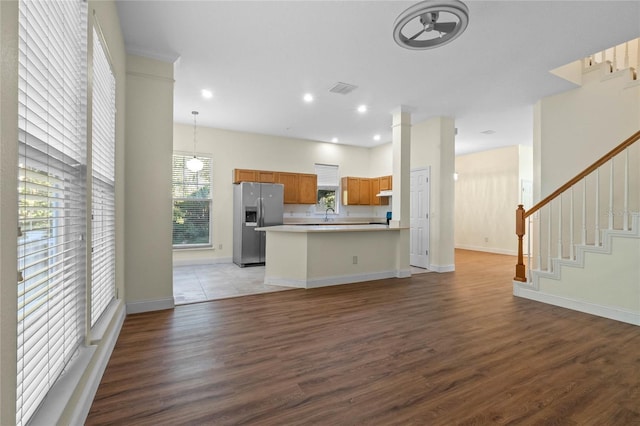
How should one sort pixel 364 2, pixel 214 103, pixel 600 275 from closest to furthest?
pixel 364 2 < pixel 600 275 < pixel 214 103

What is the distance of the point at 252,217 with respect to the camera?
259 inches

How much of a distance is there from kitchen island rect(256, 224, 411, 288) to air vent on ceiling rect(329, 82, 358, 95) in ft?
7.16

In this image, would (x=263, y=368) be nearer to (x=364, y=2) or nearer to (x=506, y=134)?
(x=364, y=2)

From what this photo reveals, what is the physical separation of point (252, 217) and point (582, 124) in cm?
599

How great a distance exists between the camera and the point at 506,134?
279 inches

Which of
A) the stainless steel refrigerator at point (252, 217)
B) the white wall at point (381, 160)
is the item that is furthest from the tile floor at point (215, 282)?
the white wall at point (381, 160)

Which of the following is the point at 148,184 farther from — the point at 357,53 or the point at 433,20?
the point at 433,20

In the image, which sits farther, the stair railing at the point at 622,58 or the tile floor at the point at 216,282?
the stair railing at the point at 622,58

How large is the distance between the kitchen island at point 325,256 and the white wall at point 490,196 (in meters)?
4.73

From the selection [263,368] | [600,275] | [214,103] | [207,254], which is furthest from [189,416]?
[207,254]

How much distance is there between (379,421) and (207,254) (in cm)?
577

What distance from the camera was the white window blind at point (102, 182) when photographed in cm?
216

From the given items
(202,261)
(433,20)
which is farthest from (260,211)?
(433,20)

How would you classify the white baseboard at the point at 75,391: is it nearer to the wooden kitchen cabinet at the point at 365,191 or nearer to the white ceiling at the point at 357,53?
the white ceiling at the point at 357,53
